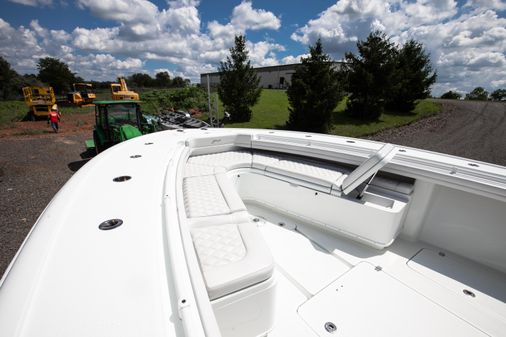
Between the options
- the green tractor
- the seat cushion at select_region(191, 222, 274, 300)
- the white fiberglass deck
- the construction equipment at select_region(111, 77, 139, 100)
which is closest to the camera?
the white fiberglass deck

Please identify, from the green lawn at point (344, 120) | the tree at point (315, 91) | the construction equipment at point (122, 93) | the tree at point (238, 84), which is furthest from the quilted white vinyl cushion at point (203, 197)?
the construction equipment at point (122, 93)

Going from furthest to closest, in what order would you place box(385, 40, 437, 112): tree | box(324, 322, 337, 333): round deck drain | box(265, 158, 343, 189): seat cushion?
box(385, 40, 437, 112): tree < box(265, 158, 343, 189): seat cushion < box(324, 322, 337, 333): round deck drain

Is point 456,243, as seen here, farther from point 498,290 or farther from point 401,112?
point 401,112

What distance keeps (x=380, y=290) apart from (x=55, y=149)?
29.3 feet

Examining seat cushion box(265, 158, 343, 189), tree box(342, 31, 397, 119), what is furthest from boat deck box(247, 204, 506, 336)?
tree box(342, 31, 397, 119)

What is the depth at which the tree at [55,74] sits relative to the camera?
3297cm

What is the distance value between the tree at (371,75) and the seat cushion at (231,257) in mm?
11455

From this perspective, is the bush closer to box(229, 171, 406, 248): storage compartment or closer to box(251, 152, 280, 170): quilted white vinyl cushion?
box(251, 152, 280, 170): quilted white vinyl cushion

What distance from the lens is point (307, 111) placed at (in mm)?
8391

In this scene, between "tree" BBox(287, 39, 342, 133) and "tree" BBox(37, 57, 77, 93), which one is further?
"tree" BBox(37, 57, 77, 93)

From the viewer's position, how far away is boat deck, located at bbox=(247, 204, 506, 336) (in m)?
1.48

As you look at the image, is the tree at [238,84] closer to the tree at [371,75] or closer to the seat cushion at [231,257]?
the tree at [371,75]

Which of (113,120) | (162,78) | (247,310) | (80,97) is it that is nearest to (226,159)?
(247,310)

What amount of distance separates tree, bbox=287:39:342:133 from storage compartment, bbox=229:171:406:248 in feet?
20.9
